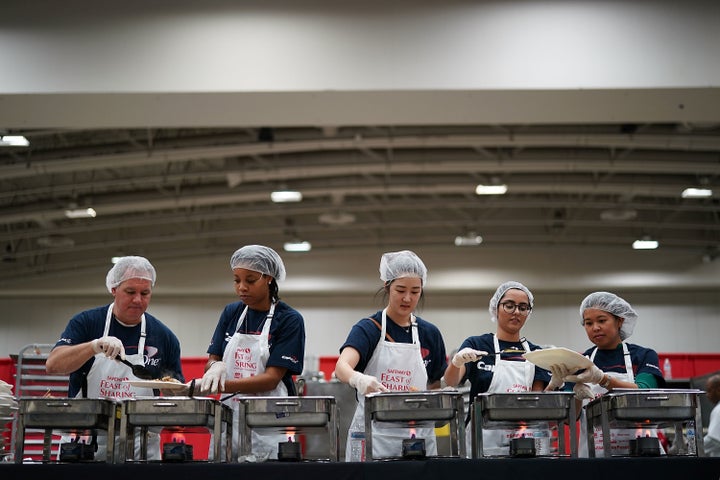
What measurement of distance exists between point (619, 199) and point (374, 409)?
9.96 metres

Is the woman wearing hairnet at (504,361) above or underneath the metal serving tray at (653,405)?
above

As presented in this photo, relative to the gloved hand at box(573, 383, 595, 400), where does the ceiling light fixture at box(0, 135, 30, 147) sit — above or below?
above

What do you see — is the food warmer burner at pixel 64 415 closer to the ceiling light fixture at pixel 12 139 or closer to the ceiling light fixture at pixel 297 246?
the ceiling light fixture at pixel 12 139

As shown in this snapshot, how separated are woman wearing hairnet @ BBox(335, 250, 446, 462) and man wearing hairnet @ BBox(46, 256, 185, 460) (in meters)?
0.78

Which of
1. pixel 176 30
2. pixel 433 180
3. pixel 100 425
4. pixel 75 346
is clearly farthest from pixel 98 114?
pixel 433 180

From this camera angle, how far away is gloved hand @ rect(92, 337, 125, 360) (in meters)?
3.00

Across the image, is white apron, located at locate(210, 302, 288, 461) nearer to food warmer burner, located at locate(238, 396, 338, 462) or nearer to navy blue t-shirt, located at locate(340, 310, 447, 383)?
navy blue t-shirt, located at locate(340, 310, 447, 383)

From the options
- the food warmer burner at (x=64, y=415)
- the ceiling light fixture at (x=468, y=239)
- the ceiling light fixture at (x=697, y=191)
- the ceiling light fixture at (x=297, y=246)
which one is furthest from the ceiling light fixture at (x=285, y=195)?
the food warmer burner at (x=64, y=415)

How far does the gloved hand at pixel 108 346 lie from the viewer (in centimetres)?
300

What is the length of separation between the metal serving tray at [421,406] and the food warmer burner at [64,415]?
3.07 ft

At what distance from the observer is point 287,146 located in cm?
943

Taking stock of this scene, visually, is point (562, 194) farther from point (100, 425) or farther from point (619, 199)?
point (100, 425)

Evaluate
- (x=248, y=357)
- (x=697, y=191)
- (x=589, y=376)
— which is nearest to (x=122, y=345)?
(x=248, y=357)

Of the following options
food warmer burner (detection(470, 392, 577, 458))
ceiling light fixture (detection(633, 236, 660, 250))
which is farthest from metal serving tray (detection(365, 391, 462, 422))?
ceiling light fixture (detection(633, 236, 660, 250))
